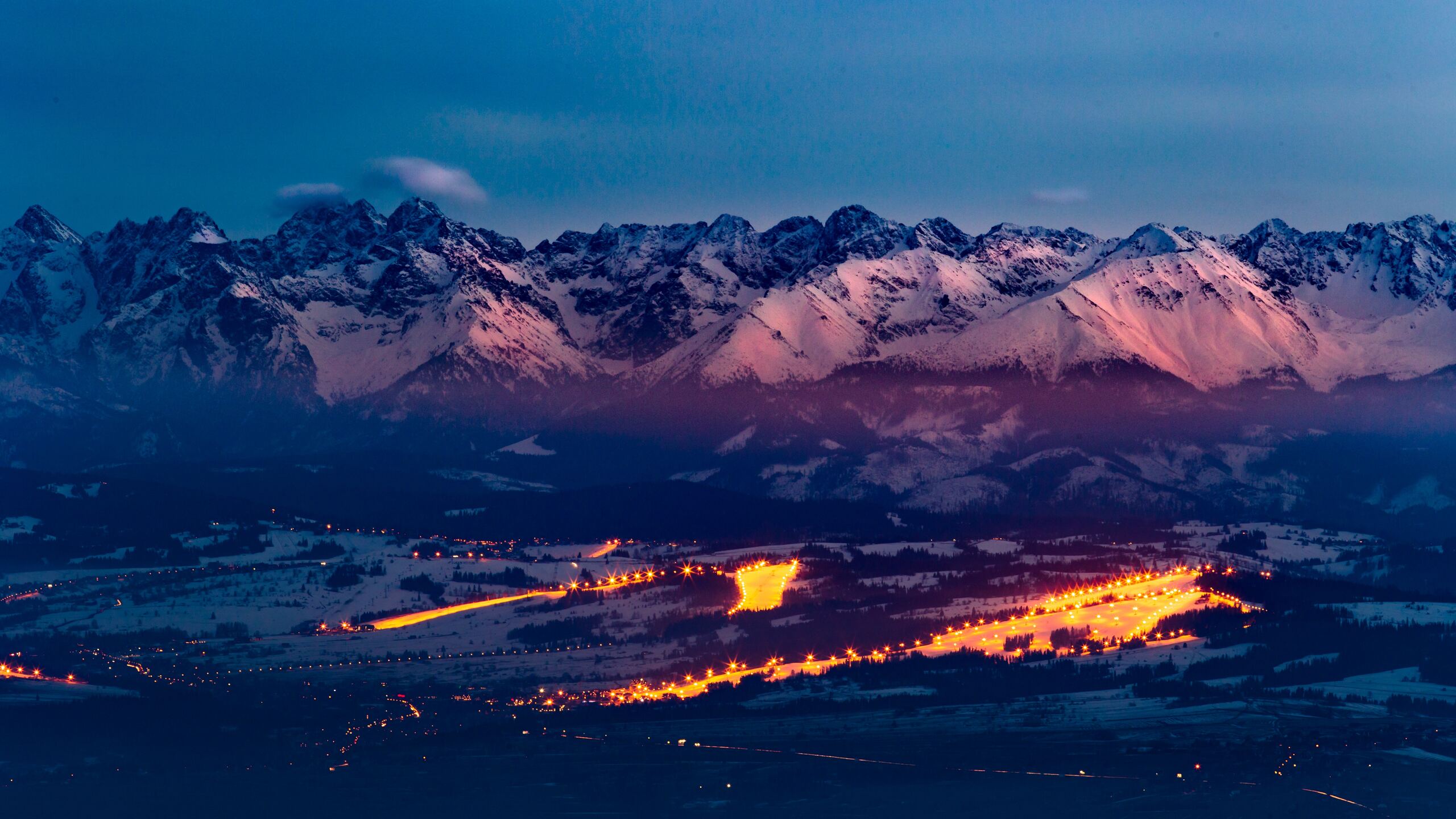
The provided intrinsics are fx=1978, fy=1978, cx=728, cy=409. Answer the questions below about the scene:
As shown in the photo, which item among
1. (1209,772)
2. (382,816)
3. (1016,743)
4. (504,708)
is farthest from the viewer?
(504,708)

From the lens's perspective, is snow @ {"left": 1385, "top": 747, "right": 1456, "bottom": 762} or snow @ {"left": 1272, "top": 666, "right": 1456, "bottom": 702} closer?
snow @ {"left": 1385, "top": 747, "right": 1456, "bottom": 762}

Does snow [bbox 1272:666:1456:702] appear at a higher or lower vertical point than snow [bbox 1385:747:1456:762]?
higher

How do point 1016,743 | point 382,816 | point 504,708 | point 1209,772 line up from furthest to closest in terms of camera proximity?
1. point 504,708
2. point 1016,743
3. point 1209,772
4. point 382,816

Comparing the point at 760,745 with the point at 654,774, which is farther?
the point at 760,745

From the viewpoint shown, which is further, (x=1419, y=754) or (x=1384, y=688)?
(x=1384, y=688)

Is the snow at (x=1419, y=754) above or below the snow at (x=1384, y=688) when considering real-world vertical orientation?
below

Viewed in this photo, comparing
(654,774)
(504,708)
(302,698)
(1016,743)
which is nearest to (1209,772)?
(1016,743)

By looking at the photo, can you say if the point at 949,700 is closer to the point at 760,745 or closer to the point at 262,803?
the point at 760,745

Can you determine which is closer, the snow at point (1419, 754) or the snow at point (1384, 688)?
the snow at point (1419, 754)

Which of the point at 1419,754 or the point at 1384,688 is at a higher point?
the point at 1384,688
